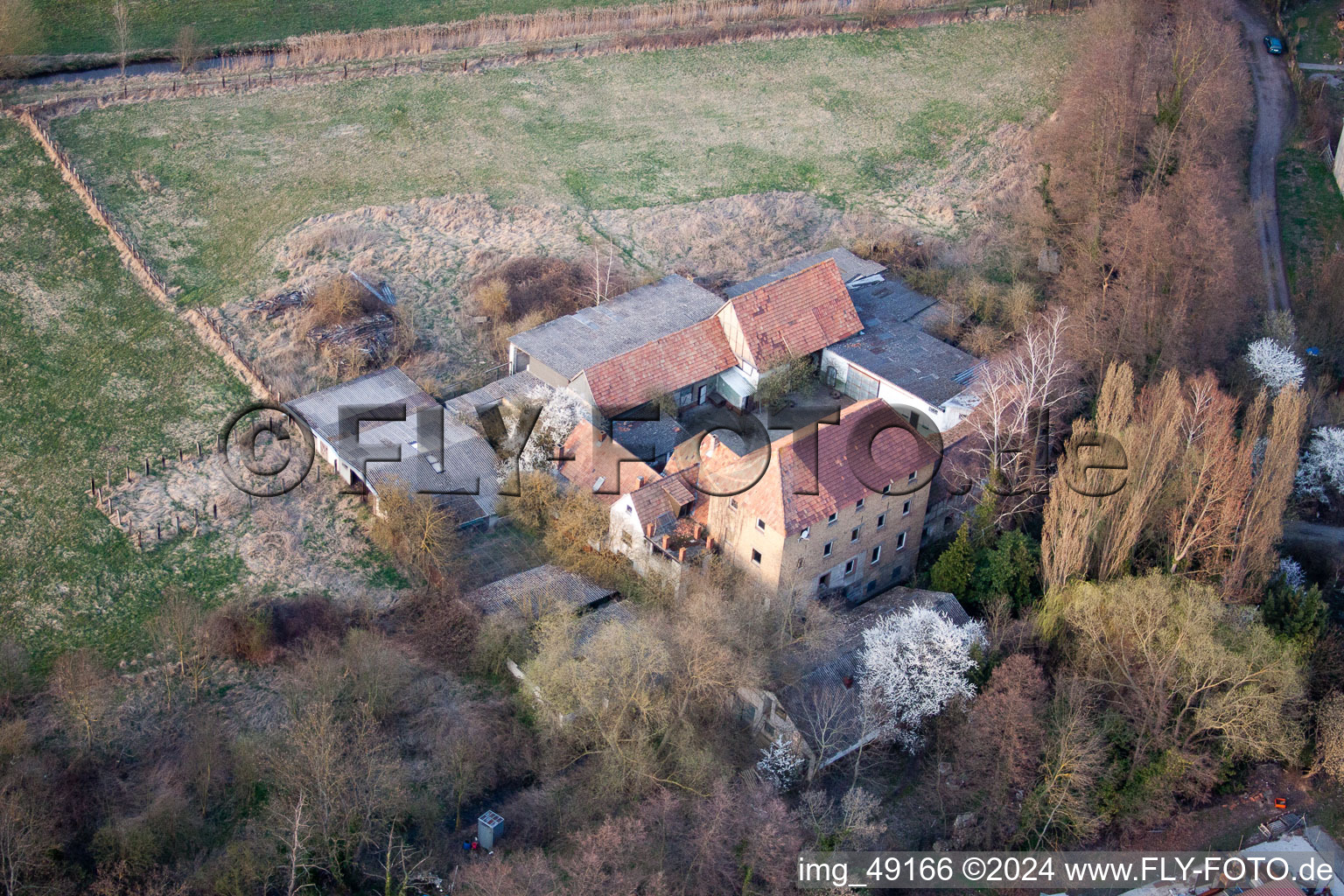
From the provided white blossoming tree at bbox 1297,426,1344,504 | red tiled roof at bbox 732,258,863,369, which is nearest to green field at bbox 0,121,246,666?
red tiled roof at bbox 732,258,863,369

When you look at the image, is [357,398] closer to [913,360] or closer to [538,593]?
[538,593]

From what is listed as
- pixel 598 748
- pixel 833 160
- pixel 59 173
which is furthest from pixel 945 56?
pixel 598 748

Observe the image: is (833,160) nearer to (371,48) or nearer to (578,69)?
(578,69)

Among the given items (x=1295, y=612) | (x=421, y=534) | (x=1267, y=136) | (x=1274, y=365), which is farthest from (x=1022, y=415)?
(x=1267, y=136)

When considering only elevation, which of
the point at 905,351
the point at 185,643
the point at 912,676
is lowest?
the point at 912,676

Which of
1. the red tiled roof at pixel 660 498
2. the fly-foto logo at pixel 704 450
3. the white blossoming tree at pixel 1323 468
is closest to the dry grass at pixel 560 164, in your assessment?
the fly-foto logo at pixel 704 450

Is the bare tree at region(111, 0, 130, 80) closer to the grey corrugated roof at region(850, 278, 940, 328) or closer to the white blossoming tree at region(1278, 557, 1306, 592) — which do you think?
the grey corrugated roof at region(850, 278, 940, 328)

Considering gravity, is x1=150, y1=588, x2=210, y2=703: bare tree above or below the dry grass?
below

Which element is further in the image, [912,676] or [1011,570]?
[1011,570]
